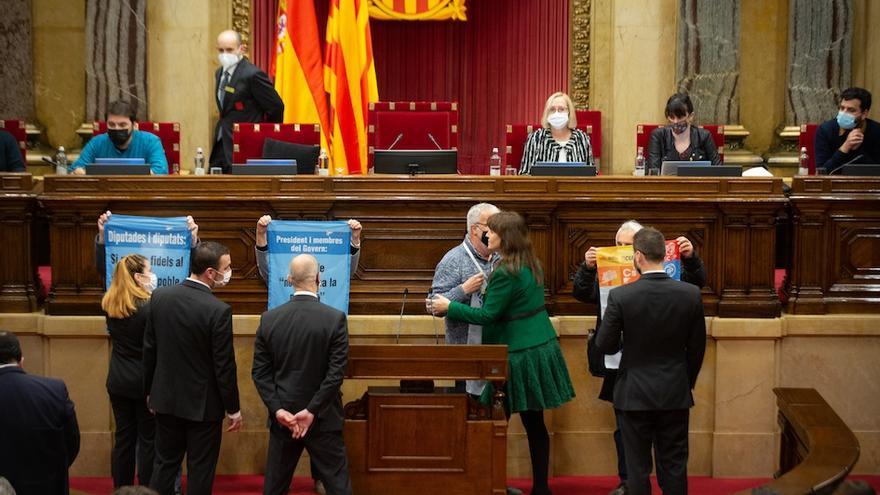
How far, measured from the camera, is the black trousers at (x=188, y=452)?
6098 millimetres

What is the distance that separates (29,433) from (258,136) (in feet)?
11.8

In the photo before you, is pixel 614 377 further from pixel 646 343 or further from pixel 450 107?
pixel 450 107

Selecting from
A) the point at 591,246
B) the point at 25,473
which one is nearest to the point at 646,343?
the point at 591,246

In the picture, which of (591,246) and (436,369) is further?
(591,246)

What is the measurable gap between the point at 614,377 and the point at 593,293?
466mm

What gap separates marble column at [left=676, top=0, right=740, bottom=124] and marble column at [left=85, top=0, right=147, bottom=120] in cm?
443

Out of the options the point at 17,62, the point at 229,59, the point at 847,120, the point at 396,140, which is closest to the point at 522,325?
the point at 396,140

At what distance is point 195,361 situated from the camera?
6.04 m

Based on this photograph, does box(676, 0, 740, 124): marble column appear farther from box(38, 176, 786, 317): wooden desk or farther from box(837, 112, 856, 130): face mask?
box(38, 176, 786, 317): wooden desk

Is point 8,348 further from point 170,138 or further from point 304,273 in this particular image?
point 170,138

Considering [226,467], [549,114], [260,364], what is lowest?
[226,467]

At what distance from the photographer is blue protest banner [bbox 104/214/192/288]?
7.09 m

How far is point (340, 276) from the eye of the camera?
719 centimetres

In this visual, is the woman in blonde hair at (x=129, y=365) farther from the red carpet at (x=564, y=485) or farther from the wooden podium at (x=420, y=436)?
the wooden podium at (x=420, y=436)
